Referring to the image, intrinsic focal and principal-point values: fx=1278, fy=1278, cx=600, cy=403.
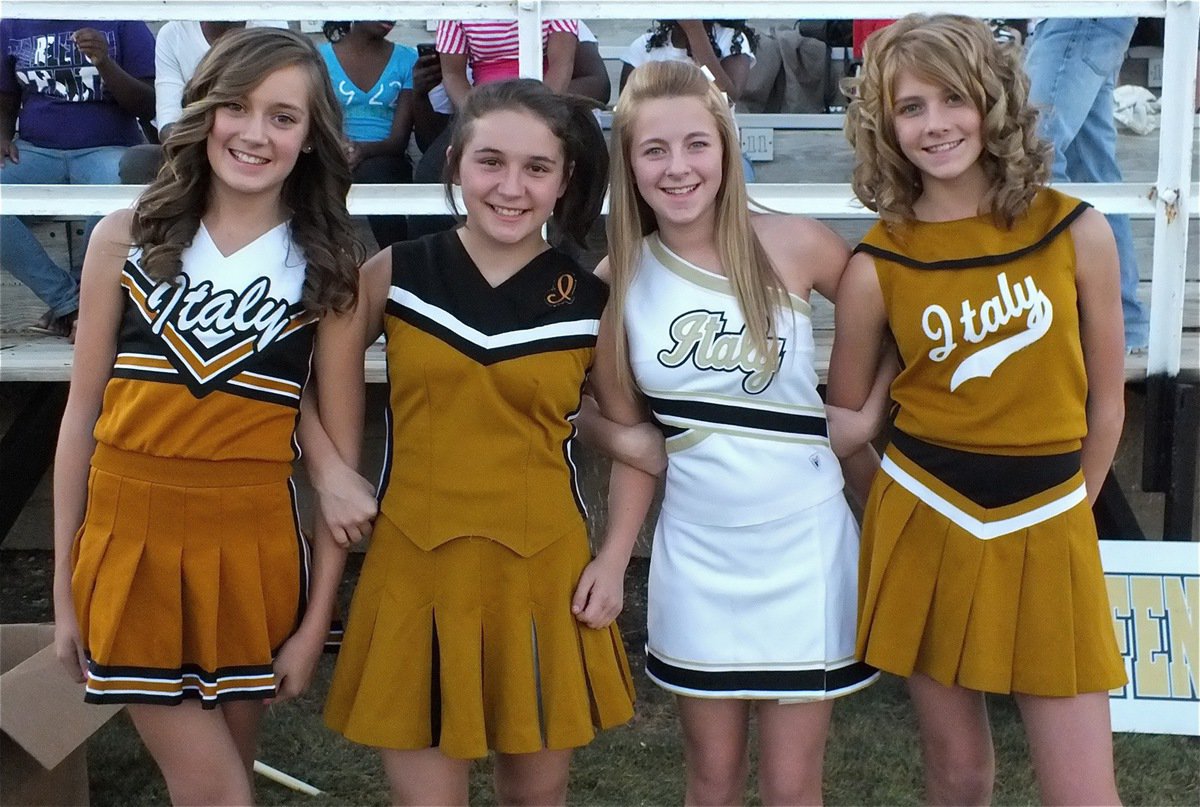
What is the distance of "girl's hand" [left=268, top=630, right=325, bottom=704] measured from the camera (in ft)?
6.90

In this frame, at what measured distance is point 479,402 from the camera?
6.72 feet

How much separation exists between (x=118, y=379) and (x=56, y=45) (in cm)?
272

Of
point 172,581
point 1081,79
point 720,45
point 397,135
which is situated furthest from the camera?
point 720,45

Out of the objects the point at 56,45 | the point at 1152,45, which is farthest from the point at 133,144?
the point at 1152,45

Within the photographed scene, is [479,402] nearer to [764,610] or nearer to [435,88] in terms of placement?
[764,610]

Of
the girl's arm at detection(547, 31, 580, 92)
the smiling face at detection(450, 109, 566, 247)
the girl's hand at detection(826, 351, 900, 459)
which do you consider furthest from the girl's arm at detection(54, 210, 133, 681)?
the girl's arm at detection(547, 31, 580, 92)

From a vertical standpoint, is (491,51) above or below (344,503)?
above

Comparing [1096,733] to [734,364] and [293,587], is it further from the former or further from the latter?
[293,587]

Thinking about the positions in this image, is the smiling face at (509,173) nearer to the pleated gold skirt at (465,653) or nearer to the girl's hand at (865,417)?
the pleated gold skirt at (465,653)

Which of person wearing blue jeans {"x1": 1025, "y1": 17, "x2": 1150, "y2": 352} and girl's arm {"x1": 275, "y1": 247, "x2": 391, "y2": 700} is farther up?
person wearing blue jeans {"x1": 1025, "y1": 17, "x2": 1150, "y2": 352}

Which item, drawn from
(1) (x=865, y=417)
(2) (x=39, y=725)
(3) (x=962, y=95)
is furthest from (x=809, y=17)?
(2) (x=39, y=725)

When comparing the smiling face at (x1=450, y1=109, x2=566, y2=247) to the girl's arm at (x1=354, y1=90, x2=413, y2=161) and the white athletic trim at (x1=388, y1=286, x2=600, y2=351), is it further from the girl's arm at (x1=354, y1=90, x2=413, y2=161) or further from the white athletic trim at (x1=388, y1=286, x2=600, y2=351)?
Answer: the girl's arm at (x1=354, y1=90, x2=413, y2=161)

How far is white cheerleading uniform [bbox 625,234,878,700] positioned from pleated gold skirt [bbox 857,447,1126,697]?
3.4 inches

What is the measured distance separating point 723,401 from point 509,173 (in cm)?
52
